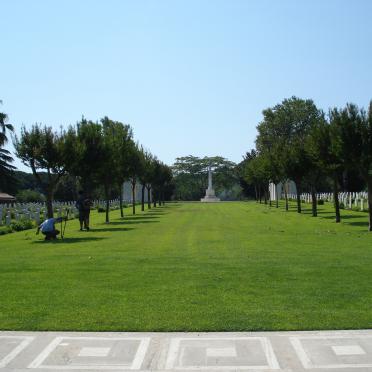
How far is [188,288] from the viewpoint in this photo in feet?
30.5

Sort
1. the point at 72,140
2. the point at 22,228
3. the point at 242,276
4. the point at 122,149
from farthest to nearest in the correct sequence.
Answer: the point at 122,149 → the point at 22,228 → the point at 72,140 → the point at 242,276

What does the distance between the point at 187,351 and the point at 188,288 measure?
330cm

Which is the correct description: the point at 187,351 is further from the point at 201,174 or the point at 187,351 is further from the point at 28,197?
the point at 201,174

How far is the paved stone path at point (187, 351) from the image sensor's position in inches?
220

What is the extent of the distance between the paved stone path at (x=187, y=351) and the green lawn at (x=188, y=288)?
32cm

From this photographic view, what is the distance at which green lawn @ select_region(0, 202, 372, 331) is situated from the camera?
7.12 meters

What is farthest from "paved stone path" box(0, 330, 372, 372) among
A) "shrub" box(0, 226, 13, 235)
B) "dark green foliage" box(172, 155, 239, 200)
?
"dark green foliage" box(172, 155, 239, 200)

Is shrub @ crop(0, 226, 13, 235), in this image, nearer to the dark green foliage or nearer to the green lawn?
the green lawn

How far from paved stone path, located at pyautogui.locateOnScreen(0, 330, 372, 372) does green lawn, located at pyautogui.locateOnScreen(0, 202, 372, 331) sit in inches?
12.8

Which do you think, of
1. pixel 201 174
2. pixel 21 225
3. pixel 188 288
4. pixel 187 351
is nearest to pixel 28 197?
pixel 201 174

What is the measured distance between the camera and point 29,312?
25.3ft

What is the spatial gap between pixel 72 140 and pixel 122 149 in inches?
599

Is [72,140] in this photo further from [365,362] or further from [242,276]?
[365,362]

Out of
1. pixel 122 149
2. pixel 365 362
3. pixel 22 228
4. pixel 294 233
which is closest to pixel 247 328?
pixel 365 362
